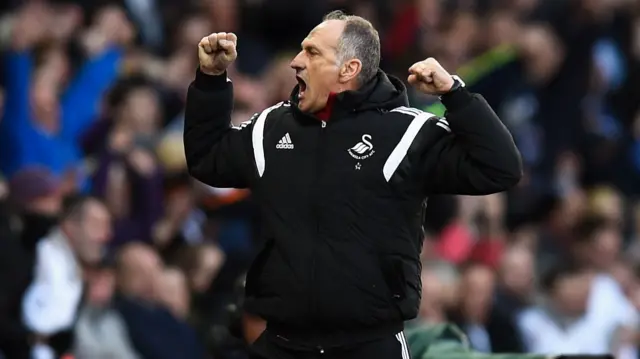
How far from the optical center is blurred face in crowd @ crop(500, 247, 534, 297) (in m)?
10.5

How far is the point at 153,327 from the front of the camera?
852 centimetres

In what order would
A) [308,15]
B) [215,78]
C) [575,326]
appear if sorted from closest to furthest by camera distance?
[215,78] < [575,326] < [308,15]

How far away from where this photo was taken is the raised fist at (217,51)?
16.9 ft

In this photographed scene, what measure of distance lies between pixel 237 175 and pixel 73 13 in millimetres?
5869

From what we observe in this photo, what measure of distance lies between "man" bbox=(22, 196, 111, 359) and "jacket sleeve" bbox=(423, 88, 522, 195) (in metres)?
3.70

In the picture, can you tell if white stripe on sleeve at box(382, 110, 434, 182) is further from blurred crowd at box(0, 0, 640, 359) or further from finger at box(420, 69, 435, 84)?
blurred crowd at box(0, 0, 640, 359)

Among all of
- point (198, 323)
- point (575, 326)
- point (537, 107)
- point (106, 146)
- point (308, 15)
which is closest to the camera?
point (198, 323)

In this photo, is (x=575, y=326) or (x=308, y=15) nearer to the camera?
(x=575, y=326)

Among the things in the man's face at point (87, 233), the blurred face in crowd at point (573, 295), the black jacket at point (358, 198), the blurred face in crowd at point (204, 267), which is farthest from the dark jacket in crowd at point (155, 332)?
the black jacket at point (358, 198)

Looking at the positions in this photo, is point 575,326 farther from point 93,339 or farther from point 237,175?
point 237,175

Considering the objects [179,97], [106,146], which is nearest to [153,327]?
[106,146]

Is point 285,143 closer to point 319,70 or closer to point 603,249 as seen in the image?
point 319,70

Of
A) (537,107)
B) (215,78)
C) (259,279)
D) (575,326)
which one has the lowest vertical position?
(575,326)

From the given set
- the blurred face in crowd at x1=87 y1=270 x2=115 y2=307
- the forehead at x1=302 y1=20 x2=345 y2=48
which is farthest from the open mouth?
the blurred face in crowd at x1=87 y1=270 x2=115 y2=307
